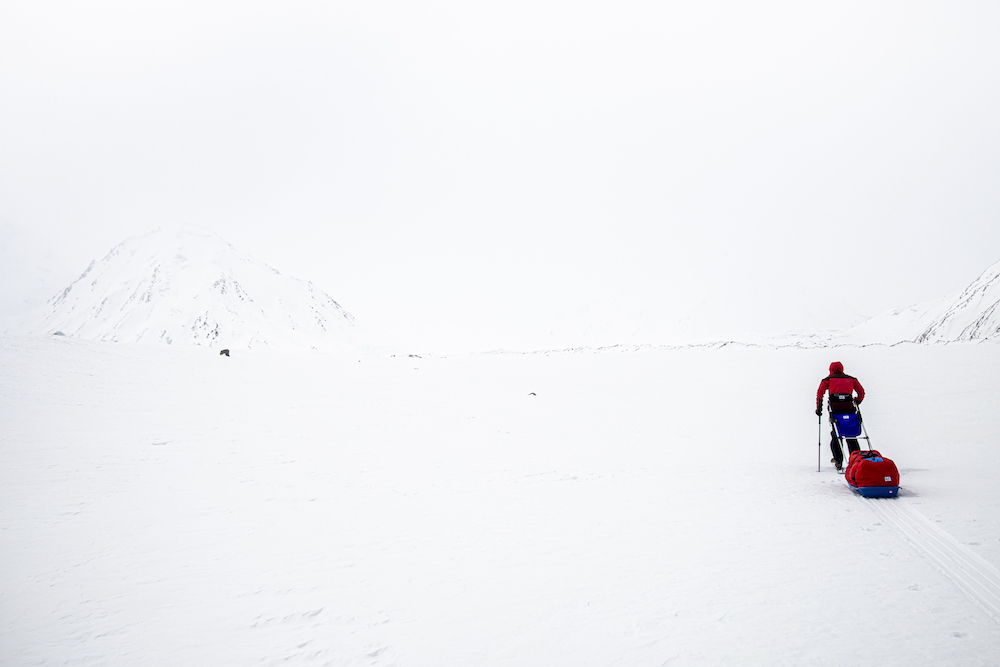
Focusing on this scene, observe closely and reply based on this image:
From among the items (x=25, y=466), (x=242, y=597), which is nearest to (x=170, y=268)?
(x=25, y=466)

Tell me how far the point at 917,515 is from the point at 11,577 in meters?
12.9

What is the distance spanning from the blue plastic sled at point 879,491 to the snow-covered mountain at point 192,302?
122238 millimetres

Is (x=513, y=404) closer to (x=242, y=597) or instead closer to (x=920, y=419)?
(x=920, y=419)

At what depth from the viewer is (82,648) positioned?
4812mm

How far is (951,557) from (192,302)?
5899 inches

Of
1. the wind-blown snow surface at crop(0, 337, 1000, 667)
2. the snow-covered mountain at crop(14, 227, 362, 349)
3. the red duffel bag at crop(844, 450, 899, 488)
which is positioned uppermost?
the snow-covered mountain at crop(14, 227, 362, 349)

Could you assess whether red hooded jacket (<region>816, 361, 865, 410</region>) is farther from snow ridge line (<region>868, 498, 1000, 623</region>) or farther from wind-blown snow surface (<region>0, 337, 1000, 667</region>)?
snow ridge line (<region>868, 498, 1000, 623</region>)

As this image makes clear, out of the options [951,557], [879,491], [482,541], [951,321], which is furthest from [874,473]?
[951,321]

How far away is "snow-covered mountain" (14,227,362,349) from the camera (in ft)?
399

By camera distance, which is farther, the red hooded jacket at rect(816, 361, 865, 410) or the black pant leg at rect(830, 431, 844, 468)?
the black pant leg at rect(830, 431, 844, 468)

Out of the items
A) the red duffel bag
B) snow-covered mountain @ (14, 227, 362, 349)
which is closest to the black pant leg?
the red duffel bag

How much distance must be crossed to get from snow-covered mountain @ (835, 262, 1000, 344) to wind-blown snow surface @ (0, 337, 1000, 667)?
57.3 metres

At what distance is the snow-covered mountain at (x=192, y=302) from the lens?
121562mm

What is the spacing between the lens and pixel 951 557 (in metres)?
5.86
